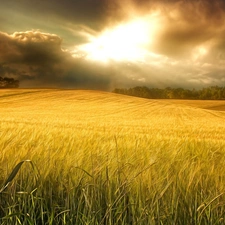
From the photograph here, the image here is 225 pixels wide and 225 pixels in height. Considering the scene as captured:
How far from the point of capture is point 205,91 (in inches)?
3514

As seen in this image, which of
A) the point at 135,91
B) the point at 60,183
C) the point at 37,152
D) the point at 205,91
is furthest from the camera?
the point at 135,91

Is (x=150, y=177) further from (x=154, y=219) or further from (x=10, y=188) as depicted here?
(x=10, y=188)

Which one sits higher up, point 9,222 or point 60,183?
point 60,183

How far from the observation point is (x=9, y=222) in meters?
1.49

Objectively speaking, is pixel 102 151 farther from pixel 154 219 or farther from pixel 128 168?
pixel 154 219

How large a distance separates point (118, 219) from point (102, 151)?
0.80 m

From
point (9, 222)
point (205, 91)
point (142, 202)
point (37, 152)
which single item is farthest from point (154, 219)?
point (205, 91)

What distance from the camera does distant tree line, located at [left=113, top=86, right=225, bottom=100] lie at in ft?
283

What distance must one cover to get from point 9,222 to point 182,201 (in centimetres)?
89

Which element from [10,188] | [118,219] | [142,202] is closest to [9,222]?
[10,188]

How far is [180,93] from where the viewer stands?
89938mm

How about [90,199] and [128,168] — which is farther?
[128,168]

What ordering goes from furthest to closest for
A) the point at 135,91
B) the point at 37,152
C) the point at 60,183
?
the point at 135,91
the point at 37,152
the point at 60,183

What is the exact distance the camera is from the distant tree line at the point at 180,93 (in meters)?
86.3
